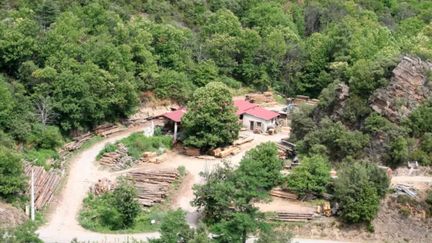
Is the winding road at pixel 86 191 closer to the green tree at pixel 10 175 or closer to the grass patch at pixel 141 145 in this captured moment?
the grass patch at pixel 141 145

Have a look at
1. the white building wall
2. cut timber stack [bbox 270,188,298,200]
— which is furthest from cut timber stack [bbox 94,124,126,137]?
cut timber stack [bbox 270,188,298,200]

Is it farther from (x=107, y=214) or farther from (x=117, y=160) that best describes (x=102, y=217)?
(x=117, y=160)

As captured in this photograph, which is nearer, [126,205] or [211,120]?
[126,205]

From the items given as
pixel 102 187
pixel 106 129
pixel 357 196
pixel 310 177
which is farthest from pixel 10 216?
pixel 357 196

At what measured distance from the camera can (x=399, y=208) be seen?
3278 centimetres

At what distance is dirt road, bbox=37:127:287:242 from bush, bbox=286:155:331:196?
5.14 metres

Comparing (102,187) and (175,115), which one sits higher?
(175,115)

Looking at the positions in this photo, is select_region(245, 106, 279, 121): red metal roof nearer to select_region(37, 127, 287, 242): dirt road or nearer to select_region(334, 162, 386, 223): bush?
select_region(37, 127, 287, 242): dirt road

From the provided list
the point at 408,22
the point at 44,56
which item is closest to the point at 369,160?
the point at 44,56

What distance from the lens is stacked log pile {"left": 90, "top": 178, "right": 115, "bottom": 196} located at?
34.9 metres

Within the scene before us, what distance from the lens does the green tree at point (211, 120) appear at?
40.0m

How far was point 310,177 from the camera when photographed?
33406 millimetres

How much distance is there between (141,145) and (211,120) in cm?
447

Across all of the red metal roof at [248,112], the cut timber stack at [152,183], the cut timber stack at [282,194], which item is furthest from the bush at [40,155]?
the cut timber stack at [282,194]
